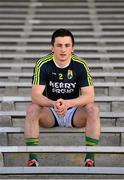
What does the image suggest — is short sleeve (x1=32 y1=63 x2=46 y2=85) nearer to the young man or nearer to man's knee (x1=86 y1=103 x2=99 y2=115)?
the young man

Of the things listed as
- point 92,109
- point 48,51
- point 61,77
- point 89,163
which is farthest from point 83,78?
point 48,51

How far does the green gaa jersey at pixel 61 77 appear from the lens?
10.6 ft

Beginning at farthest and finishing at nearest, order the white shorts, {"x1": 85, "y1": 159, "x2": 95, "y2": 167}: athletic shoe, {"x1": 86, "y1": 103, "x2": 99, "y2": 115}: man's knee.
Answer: the white shorts < {"x1": 86, "y1": 103, "x2": 99, "y2": 115}: man's knee < {"x1": 85, "y1": 159, "x2": 95, "y2": 167}: athletic shoe

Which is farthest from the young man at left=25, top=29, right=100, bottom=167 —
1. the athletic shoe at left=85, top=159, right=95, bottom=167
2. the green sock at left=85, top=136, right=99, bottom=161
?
the athletic shoe at left=85, top=159, right=95, bottom=167

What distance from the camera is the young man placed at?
304cm

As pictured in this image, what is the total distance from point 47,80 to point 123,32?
→ 2915mm

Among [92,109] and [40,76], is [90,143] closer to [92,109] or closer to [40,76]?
[92,109]

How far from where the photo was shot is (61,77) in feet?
10.6

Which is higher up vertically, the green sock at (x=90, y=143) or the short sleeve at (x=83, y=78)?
the short sleeve at (x=83, y=78)

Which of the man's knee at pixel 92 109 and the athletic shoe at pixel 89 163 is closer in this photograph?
the athletic shoe at pixel 89 163

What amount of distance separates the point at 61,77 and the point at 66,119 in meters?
0.25

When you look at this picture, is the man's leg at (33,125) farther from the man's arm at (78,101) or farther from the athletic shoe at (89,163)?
the athletic shoe at (89,163)

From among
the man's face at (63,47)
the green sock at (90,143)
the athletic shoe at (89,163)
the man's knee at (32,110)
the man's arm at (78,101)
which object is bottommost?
the athletic shoe at (89,163)

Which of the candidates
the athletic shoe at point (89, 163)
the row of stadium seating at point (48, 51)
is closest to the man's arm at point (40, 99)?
the row of stadium seating at point (48, 51)
